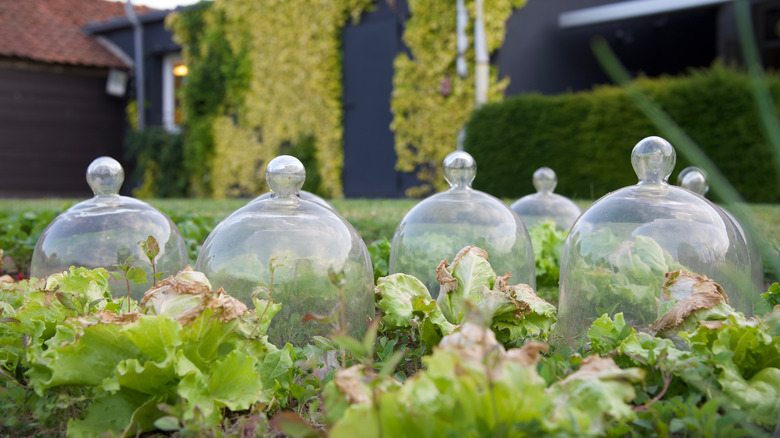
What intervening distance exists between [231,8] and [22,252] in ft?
39.1

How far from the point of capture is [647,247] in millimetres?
2006

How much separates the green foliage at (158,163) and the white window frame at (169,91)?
542mm

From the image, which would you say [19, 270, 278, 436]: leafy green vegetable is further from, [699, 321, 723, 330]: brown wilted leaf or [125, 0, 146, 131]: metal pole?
[125, 0, 146, 131]: metal pole

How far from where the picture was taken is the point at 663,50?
14117 mm

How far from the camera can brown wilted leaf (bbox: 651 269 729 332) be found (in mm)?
1620

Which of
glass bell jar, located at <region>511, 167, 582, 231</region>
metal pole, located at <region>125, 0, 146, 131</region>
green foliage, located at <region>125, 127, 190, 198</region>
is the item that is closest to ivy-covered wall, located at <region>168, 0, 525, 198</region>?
green foliage, located at <region>125, 127, 190, 198</region>

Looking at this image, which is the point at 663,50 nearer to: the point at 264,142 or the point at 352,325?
the point at 264,142

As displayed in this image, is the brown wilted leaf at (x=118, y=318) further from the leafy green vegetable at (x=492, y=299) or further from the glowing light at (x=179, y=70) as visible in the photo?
the glowing light at (x=179, y=70)

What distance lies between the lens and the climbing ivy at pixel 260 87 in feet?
42.3

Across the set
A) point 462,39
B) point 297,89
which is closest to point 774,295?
point 462,39

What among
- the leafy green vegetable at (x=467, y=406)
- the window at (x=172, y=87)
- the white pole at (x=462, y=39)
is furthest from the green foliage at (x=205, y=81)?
the leafy green vegetable at (x=467, y=406)

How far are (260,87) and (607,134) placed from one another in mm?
7714

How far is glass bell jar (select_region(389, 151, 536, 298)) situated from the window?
49.7 feet

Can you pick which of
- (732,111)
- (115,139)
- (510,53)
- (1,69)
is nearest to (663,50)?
(510,53)
